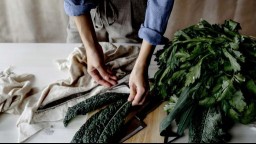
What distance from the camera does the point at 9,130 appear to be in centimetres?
90

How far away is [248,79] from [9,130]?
70cm

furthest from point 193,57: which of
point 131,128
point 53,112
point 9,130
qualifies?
point 9,130

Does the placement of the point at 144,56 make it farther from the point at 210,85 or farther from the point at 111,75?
the point at 210,85

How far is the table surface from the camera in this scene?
869 mm

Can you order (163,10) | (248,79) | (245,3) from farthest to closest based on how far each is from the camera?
(245,3) < (163,10) < (248,79)

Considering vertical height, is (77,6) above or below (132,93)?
above

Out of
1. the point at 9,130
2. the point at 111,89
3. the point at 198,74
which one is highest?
the point at 198,74

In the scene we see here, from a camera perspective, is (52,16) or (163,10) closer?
(163,10)

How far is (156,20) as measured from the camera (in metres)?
0.97

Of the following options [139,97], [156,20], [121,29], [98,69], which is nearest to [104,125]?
[139,97]

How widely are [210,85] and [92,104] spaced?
0.36m

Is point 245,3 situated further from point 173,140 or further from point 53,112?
point 53,112

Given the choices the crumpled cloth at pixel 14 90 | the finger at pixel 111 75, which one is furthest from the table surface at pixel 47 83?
the finger at pixel 111 75

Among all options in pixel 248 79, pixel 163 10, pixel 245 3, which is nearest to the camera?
pixel 248 79
